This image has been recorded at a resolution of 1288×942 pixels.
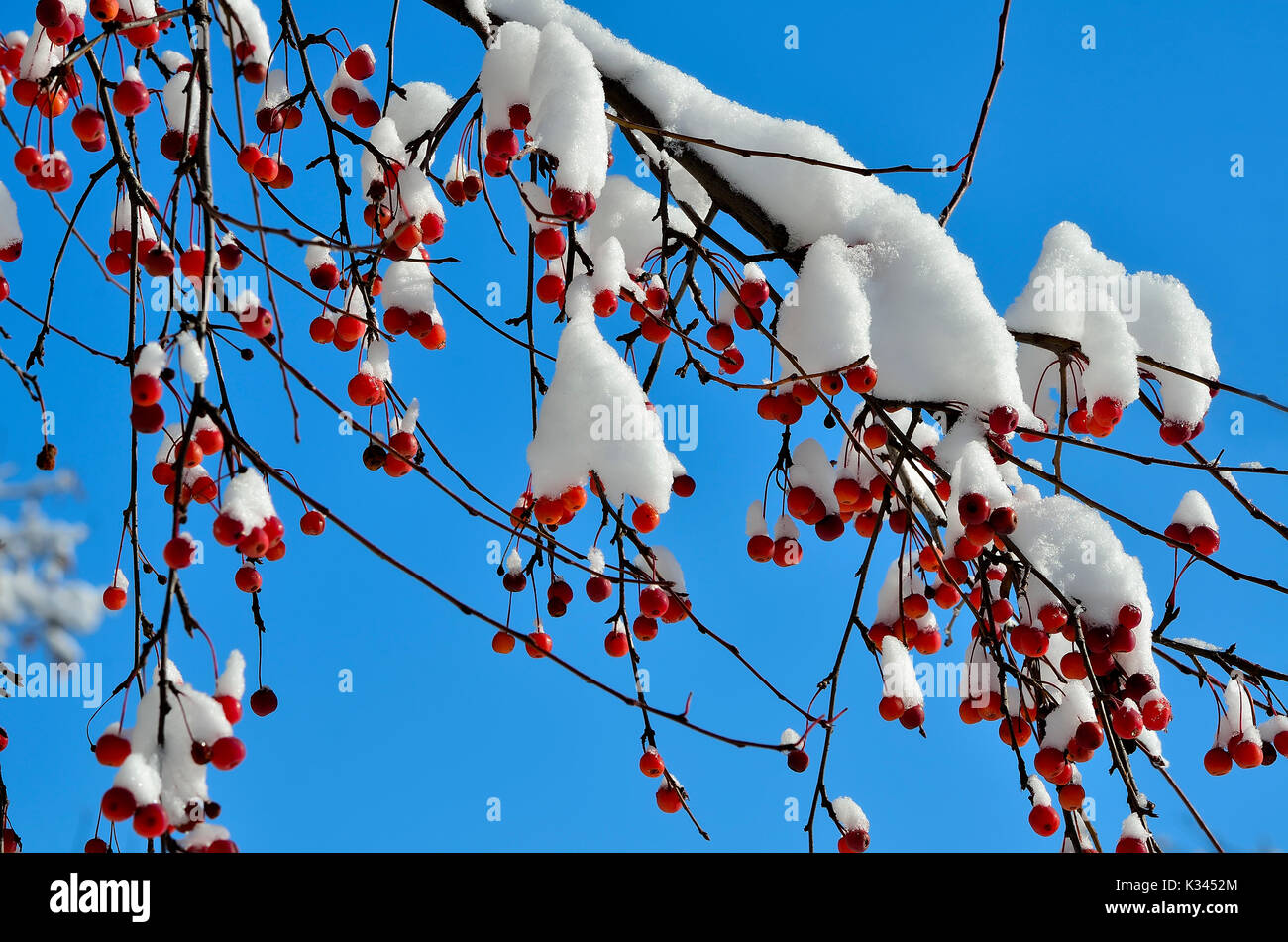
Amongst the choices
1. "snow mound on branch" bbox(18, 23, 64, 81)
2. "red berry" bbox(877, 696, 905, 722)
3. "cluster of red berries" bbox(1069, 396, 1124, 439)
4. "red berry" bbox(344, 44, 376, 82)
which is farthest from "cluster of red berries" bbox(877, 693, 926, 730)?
"snow mound on branch" bbox(18, 23, 64, 81)

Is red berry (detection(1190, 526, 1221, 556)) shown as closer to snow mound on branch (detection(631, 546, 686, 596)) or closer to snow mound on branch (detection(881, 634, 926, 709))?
snow mound on branch (detection(881, 634, 926, 709))

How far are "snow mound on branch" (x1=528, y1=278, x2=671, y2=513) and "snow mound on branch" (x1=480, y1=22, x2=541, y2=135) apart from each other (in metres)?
0.56

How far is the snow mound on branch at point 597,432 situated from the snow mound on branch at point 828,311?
0.39 metres

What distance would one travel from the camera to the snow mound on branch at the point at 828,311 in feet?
6.36

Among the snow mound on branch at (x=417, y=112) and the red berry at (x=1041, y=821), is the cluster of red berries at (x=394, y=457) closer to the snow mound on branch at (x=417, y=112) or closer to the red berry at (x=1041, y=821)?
the snow mound on branch at (x=417, y=112)

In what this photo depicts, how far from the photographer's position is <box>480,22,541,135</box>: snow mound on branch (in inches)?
82.9

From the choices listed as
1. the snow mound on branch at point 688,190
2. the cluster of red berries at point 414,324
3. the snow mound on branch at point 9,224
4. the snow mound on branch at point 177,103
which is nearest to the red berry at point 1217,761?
the snow mound on branch at point 688,190

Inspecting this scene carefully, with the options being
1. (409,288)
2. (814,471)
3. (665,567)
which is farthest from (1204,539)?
(409,288)

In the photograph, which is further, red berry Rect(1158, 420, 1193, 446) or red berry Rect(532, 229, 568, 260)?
red berry Rect(1158, 420, 1193, 446)

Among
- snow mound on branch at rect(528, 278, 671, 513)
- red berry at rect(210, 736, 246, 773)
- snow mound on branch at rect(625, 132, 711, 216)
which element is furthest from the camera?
snow mound on branch at rect(625, 132, 711, 216)
